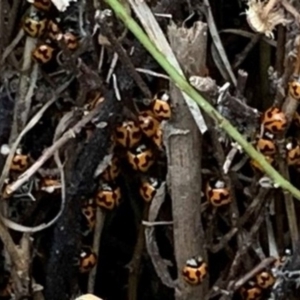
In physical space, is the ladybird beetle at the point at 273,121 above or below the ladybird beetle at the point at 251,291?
above

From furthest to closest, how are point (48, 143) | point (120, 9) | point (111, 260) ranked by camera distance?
point (111, 260), point (48, 143), point (120, 9)

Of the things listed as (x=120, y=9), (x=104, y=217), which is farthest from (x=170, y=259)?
(x=120, y=9)

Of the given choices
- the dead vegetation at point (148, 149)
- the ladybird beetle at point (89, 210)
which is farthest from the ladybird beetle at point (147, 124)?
the ladybird beetle at point (89, 210)

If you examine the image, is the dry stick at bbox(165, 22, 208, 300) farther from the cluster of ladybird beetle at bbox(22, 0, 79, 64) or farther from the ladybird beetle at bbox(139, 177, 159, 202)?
the cluster of ladybird beetle at bbox(22, 0, 79, 64)

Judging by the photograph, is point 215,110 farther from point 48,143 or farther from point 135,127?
point 48,143

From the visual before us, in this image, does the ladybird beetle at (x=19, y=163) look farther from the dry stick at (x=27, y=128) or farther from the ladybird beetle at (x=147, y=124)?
the ladybird beetle at (x=147, y=124)

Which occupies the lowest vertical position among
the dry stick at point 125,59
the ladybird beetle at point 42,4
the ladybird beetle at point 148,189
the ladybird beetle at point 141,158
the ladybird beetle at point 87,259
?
the ladybird beetle at point 87,259
